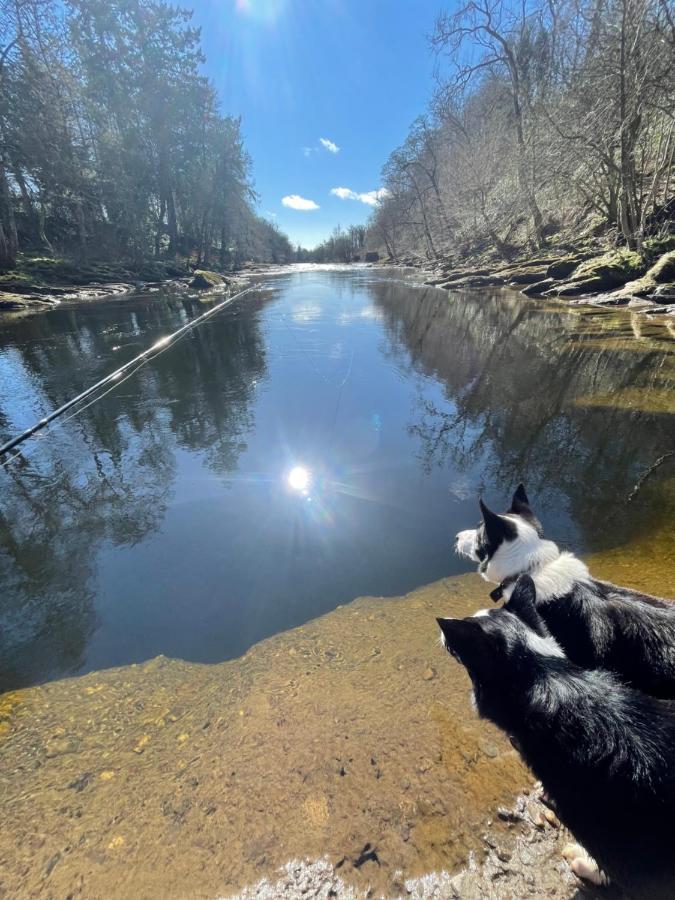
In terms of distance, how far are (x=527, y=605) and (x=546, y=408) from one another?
5.29 m

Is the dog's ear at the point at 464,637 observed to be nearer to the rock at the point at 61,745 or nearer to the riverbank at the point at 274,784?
the riverbank at the point at 274,784

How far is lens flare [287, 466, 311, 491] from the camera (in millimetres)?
4832

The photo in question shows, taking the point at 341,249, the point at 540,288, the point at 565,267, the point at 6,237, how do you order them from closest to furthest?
1. the point at 540,288
2. the point at 565,267
3. the point at 6,237
4. the point at 341,249

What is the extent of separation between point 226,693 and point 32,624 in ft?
5.91

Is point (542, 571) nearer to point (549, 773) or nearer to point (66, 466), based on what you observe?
point (549, 773)

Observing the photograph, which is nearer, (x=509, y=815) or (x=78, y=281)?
(x=509, y=815)

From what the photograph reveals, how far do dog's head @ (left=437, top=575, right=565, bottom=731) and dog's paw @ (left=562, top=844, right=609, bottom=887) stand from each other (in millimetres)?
482

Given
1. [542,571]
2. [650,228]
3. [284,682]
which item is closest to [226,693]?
[284,682]

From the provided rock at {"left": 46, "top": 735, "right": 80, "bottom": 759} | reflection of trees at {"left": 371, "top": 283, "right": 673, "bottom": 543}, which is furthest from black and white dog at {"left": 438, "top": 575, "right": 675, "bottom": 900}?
reflection of trees at {"left": 371, "top": 283, "right": 673, "bottom": 543}

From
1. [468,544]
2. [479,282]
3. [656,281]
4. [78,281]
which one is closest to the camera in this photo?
[468,544]

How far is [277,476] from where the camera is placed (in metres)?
5.04

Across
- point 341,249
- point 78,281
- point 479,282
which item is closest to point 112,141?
point 78,281

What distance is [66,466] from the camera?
5254 mm

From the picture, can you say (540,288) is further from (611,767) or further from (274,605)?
(611,767)
